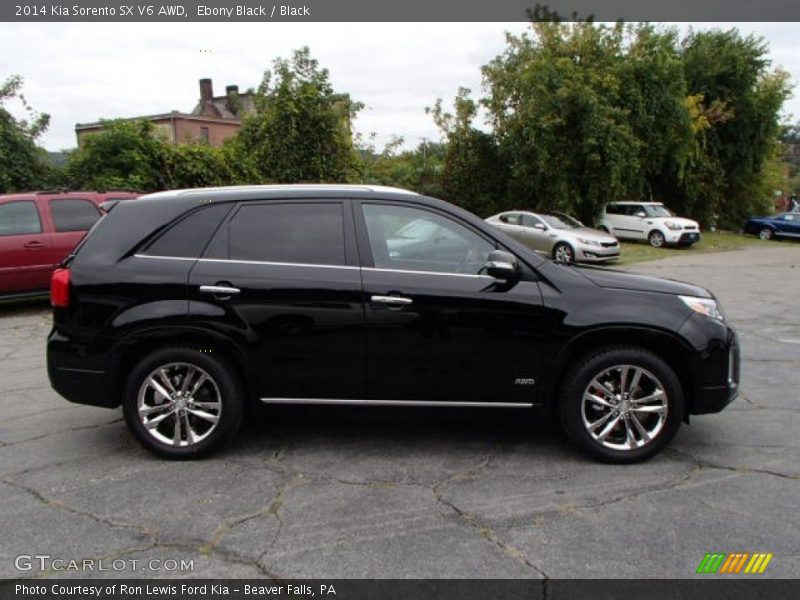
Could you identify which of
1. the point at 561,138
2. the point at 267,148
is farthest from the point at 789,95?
the point at 267,148

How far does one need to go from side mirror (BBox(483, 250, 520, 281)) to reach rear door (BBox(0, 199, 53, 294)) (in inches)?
311

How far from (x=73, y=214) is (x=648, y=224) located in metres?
19.9

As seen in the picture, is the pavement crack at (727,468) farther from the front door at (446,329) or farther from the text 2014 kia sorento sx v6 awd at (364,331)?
the front door at (446,329)

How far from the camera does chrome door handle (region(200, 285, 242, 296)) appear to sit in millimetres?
4012

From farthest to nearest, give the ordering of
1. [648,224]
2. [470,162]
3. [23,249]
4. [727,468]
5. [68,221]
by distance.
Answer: [470,162], [648,224], [68,221], [23,249], [727,468]

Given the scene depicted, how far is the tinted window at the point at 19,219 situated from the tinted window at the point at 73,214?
248mm

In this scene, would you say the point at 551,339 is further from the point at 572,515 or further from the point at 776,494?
the point at 776,494

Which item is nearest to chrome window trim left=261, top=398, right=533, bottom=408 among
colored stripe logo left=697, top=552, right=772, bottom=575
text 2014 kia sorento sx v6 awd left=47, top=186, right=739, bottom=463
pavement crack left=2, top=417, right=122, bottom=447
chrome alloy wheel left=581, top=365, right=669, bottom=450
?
text 2014 kia sorento sx v6 awd left=47, top=186, right=739, bottom=463

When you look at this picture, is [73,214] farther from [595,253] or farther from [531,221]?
[531,221]

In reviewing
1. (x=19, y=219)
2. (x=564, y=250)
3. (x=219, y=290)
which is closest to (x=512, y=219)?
(x=564, y=250)

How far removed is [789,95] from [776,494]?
3329 centimetres

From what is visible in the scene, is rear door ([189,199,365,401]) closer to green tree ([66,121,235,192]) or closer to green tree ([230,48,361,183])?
green tree ([66,121,235,192])

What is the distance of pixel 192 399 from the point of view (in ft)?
13.5

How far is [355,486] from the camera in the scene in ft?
12.5
